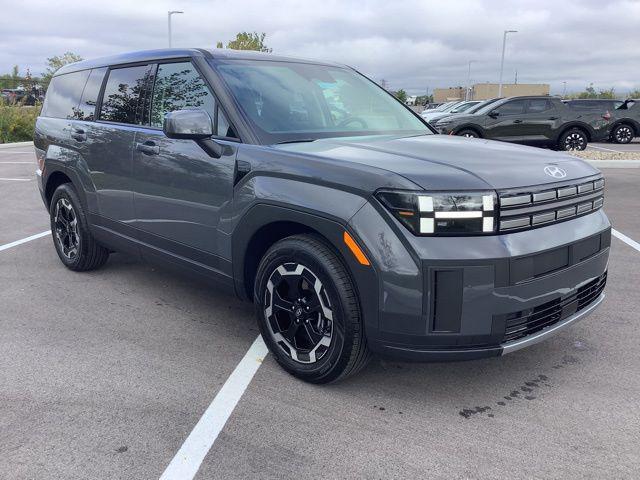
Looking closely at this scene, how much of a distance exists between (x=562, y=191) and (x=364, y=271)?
112 cm

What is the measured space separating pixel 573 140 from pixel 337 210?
17012 mm

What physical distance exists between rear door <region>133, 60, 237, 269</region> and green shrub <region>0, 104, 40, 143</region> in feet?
64.0

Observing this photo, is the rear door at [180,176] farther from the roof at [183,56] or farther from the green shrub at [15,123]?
the green shrub at [15,123]

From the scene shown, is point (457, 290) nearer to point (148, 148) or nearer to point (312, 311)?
point (312, 311)

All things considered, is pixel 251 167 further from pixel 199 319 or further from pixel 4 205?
pixel 4 205

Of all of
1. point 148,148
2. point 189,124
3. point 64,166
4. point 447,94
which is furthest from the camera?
point 447,94

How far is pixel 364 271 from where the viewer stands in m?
2.80

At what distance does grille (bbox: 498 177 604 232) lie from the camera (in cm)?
274

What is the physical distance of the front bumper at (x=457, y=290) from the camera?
2.67 meters

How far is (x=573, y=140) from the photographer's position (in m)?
17.8

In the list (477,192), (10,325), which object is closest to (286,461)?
(477,192)

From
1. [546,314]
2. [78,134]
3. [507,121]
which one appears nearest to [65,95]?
[78,134]

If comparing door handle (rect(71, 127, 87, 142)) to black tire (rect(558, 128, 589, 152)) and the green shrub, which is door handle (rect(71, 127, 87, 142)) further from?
the green shrub

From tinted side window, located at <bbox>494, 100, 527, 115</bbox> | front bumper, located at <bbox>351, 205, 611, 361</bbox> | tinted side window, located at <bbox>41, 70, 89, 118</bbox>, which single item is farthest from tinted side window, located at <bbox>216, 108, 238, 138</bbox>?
tinted side window, located at <bbox>494, 100, 527, 115</bbox>
